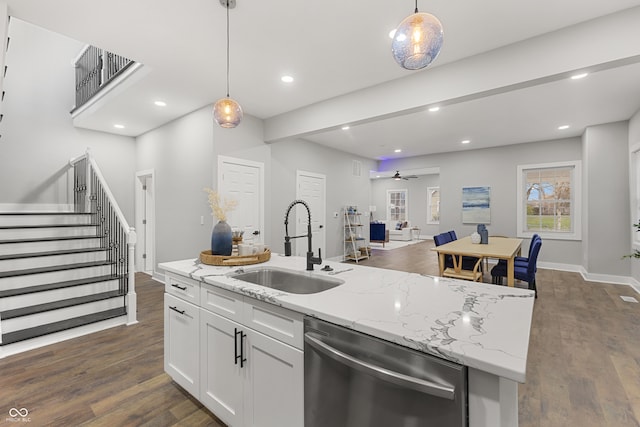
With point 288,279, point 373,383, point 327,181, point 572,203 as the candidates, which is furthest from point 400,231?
point 373,383

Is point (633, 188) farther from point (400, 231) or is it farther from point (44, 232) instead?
point (44, 232)

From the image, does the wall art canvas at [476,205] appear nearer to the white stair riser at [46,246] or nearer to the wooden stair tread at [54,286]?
the wooden stair tread at [54,286]

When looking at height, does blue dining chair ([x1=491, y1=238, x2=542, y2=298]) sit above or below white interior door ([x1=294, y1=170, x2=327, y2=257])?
below

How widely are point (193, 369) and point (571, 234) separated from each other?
7567 millimetres

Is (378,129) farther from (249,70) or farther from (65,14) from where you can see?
(65,14)

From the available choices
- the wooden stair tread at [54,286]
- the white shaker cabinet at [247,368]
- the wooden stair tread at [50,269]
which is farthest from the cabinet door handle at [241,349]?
the wooden stair tread at [50,269]

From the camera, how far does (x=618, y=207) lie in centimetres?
494

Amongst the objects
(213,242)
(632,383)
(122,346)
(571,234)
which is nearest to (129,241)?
(122,346)

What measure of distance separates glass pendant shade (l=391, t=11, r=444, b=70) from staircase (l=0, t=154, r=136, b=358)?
3.39m

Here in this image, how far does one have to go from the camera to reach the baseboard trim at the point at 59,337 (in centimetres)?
265

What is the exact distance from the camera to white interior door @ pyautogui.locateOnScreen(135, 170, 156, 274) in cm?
566

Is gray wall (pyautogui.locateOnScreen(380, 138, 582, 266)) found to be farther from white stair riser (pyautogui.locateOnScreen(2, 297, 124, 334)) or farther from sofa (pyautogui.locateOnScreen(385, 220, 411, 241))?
white stair riser (pyautogui.locateOnScreen(2, 297, 124, 334))

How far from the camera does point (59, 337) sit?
2.89 m

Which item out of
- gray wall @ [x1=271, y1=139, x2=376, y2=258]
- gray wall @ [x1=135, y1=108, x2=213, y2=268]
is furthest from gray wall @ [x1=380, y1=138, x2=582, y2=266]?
gray wall @ [x1=135, y1=108, x2=213, y2=268]
